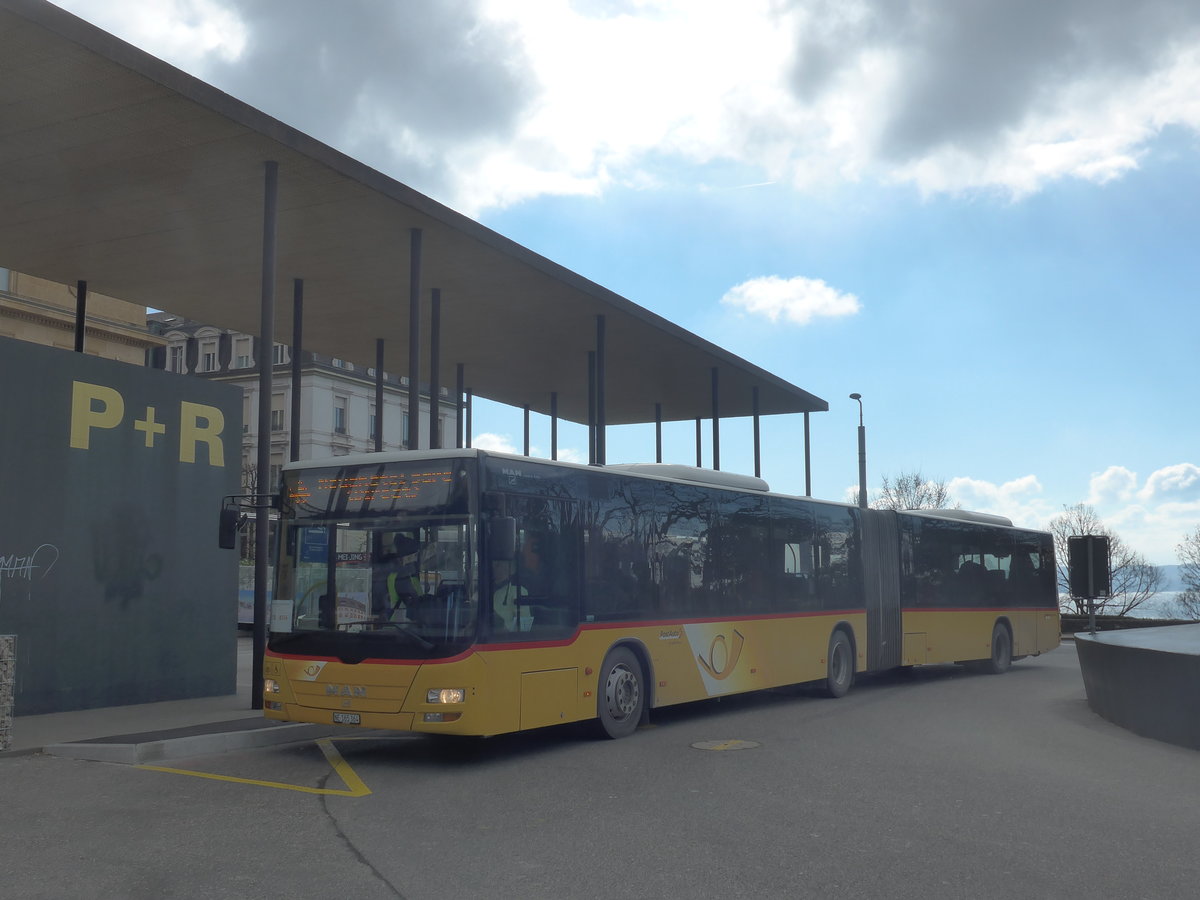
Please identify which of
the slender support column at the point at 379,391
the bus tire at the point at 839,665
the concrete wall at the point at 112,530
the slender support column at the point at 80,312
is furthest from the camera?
the slender support column at the point at 379,391

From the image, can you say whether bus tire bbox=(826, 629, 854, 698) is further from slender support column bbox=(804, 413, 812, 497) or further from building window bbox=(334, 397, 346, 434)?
building window bbox=(334, 397, 346, 434)

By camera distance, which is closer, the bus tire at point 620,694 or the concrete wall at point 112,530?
the bus tire at point 620,694

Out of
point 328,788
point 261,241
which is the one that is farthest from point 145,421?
point 328,788

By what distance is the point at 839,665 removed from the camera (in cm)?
1806

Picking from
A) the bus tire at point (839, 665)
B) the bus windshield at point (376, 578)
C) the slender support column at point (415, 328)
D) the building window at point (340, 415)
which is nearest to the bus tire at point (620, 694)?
the bus windshield at point (376, 578)

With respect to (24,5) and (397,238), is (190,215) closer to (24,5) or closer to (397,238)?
(397,238)

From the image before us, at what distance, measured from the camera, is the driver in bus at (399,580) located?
1077cm

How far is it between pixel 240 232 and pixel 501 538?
8640 mm

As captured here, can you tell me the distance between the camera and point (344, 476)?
38.0 feet

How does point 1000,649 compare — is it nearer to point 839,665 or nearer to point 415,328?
point 839,665

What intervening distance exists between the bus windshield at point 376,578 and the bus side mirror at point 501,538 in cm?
23

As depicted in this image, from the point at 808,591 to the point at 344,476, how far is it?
8138 millimetres

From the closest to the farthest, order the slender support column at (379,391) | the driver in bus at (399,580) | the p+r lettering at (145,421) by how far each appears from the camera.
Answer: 1. the driver in bus at (399,580)
2. the p+r lettering at (145,421)
3. the slender support column at (379,391)

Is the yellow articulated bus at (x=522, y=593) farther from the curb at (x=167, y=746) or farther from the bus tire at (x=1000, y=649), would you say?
the bus tire at (x=1000, y=649)
